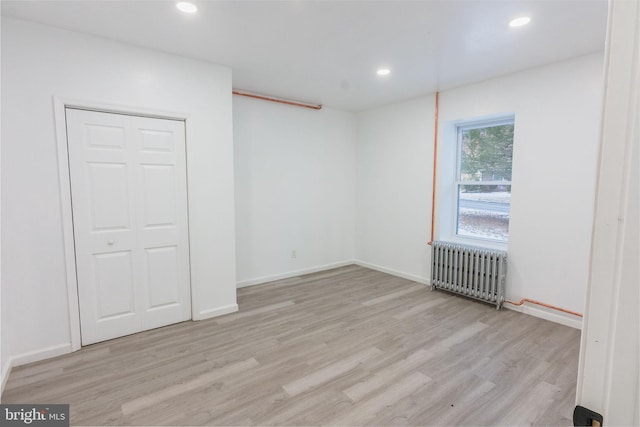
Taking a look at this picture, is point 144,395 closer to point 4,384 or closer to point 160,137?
point 4,384

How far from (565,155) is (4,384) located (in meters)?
5.06

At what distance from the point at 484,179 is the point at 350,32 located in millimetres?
2601

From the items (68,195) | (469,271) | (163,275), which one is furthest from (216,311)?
(469,271)

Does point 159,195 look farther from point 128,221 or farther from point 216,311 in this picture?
point 216,311

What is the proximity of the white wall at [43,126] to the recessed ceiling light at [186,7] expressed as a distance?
85 cm

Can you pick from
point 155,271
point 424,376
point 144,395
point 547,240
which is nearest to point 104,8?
point 155,271

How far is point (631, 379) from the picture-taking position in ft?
1.80

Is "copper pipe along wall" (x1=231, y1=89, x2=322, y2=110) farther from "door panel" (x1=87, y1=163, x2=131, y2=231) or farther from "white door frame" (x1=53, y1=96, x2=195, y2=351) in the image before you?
"door panel" (x1=87, y1=163, x2=131, y2=231)

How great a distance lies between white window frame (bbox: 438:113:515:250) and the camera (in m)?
4.16

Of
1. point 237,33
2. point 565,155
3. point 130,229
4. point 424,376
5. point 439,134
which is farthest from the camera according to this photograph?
point 439,134

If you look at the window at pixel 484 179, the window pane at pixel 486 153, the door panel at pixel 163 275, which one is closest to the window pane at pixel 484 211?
the window at pixel 484 179

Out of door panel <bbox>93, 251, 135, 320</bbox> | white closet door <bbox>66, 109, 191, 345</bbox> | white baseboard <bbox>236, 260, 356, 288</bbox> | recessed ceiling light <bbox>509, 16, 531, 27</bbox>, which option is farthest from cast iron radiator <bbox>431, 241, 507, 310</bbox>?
door panel <bbox>93, 251, 135, 320</bbox>

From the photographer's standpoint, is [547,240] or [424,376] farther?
[547,240]

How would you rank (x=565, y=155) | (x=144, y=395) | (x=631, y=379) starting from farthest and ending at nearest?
(x=565, y=155) → (x=144, y=395) → (x=631, y=379)
